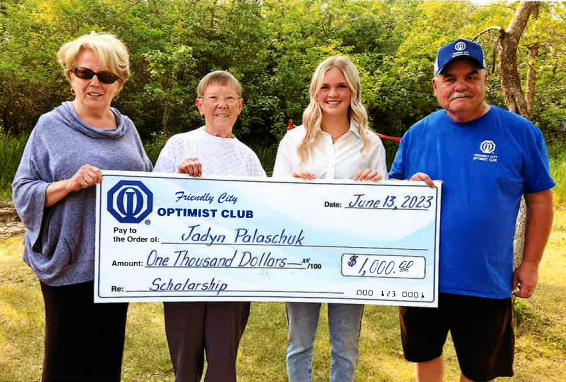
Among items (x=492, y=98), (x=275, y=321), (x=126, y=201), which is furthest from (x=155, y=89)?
(x=492, y=98)

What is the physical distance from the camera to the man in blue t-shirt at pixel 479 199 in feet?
8.20

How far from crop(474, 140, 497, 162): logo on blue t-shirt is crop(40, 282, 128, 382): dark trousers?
228 centimetres

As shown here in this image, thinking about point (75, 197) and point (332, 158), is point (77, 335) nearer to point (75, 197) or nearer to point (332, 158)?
point (75, 197)

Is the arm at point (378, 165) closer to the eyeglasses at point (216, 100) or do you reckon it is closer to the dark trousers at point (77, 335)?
the eyeglasses at point (216, 100)

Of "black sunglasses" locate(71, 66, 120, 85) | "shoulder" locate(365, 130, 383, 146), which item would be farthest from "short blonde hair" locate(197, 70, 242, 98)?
"shoulder" locate(365, 130, 383, 146)

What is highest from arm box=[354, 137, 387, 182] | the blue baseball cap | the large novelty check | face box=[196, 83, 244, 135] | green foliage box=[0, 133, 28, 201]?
→ green foliage box=[0, 133, 28, 201]

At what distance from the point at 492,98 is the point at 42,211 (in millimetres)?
15521

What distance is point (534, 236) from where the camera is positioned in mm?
2627

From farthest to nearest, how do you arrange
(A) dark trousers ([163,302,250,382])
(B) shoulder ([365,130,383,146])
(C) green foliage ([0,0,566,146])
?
1. (C) green foliage ([0,0,566,146])
2. (B) shoulder ([365,130,383,146])
3. (A) dark trousers ([163,302,250,382])

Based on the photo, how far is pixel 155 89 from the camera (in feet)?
33.9

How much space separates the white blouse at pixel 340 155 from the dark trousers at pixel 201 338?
3.29ft

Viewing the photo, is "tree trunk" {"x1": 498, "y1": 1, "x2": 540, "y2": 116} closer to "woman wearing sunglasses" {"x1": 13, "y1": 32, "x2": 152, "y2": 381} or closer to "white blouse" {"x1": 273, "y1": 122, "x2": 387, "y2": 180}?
"white blouse" {"x1": 273, "y1": 122, "x2": 387, "y2": 180}

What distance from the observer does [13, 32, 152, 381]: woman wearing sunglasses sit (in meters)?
2.40

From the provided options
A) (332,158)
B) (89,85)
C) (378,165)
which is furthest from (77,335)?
(378,165)
